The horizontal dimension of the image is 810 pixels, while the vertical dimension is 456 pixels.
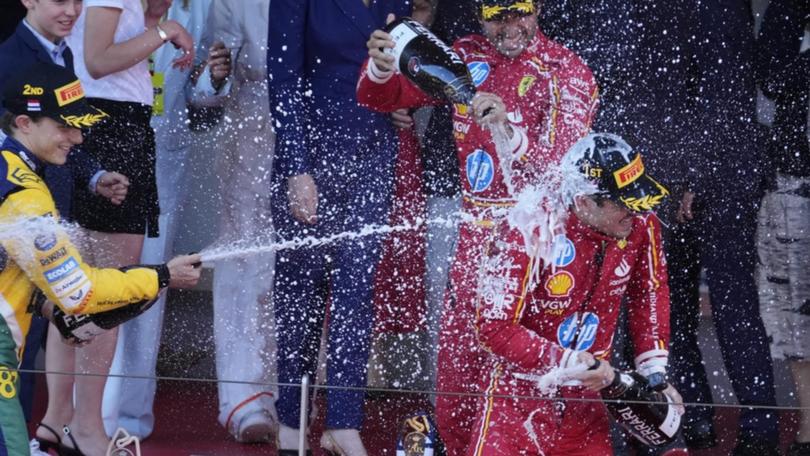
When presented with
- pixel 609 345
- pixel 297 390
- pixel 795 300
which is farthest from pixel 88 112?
pixel 795 300

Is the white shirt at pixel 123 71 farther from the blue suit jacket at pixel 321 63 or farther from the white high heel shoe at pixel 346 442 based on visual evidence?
the white high heel shoe at pixel 346 442

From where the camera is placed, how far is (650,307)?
3.37 metres

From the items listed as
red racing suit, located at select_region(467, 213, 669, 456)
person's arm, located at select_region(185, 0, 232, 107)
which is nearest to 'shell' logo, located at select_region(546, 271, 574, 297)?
red racing suit, located at select_region(467, 213, 669, 456)

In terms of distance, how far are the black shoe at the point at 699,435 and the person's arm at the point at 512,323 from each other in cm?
75

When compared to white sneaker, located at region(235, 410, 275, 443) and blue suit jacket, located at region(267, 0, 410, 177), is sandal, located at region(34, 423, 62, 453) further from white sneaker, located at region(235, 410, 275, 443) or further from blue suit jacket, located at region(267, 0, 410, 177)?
blue suit jacket, located at region(267, 0, 410, 177)

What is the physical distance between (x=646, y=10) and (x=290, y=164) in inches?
35.9

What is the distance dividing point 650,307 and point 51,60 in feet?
4.74

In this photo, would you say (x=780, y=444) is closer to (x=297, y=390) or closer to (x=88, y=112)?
(x=297, y=390)

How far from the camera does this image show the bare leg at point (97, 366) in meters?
3.69

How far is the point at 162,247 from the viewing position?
3.83 meters

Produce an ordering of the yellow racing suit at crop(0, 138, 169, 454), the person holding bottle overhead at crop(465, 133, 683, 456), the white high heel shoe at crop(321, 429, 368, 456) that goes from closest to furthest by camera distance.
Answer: the yellow racing suit at crop(0, 138, 169, 454) < the person holding bottle overhead at crop(465, 133, 683, 456) < the white high heel shoe at crop(321, 429, 368, 456)

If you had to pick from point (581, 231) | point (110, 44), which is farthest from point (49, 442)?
point (581, 231)

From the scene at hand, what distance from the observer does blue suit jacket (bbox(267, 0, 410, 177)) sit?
367 centimetres

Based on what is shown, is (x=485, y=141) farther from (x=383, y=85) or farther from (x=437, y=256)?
(x=437, y=256)
